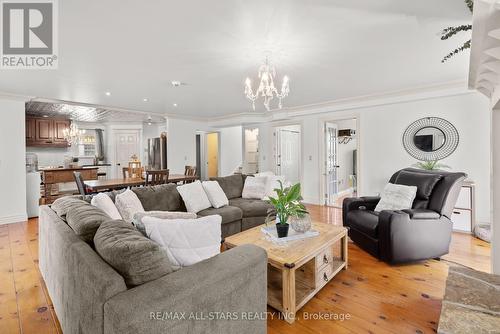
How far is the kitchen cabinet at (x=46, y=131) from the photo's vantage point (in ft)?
21.2

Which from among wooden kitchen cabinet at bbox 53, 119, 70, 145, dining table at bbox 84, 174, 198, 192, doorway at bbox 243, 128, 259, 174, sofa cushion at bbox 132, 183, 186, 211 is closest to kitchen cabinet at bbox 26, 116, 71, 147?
wooden kitchen cabinet at bbox 53, 119, 70, 145

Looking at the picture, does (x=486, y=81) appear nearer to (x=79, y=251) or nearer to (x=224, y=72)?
(x=224, y=72)

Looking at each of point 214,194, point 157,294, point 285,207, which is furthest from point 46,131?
point 157,294

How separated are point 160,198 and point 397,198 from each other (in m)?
2.98

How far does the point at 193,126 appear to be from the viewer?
7215 millimetres

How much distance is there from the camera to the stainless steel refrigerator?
7.10 m

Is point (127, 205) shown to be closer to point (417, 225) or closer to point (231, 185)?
point (231, 185)

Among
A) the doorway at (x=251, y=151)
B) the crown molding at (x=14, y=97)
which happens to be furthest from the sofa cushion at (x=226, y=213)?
the doorway at (x=251, y=151)

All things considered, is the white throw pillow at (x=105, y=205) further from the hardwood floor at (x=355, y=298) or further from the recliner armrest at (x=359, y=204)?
the recliner armrest at (x=359, y=204)

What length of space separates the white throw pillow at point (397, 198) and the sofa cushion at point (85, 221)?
3.07m

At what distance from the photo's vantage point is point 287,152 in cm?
678

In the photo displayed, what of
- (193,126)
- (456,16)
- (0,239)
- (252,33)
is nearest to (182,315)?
(252,33)

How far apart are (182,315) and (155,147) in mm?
7030

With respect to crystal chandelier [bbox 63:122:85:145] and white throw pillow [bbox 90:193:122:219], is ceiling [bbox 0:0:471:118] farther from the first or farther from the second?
crystal chandelier [bbox 63:122:85:145]
